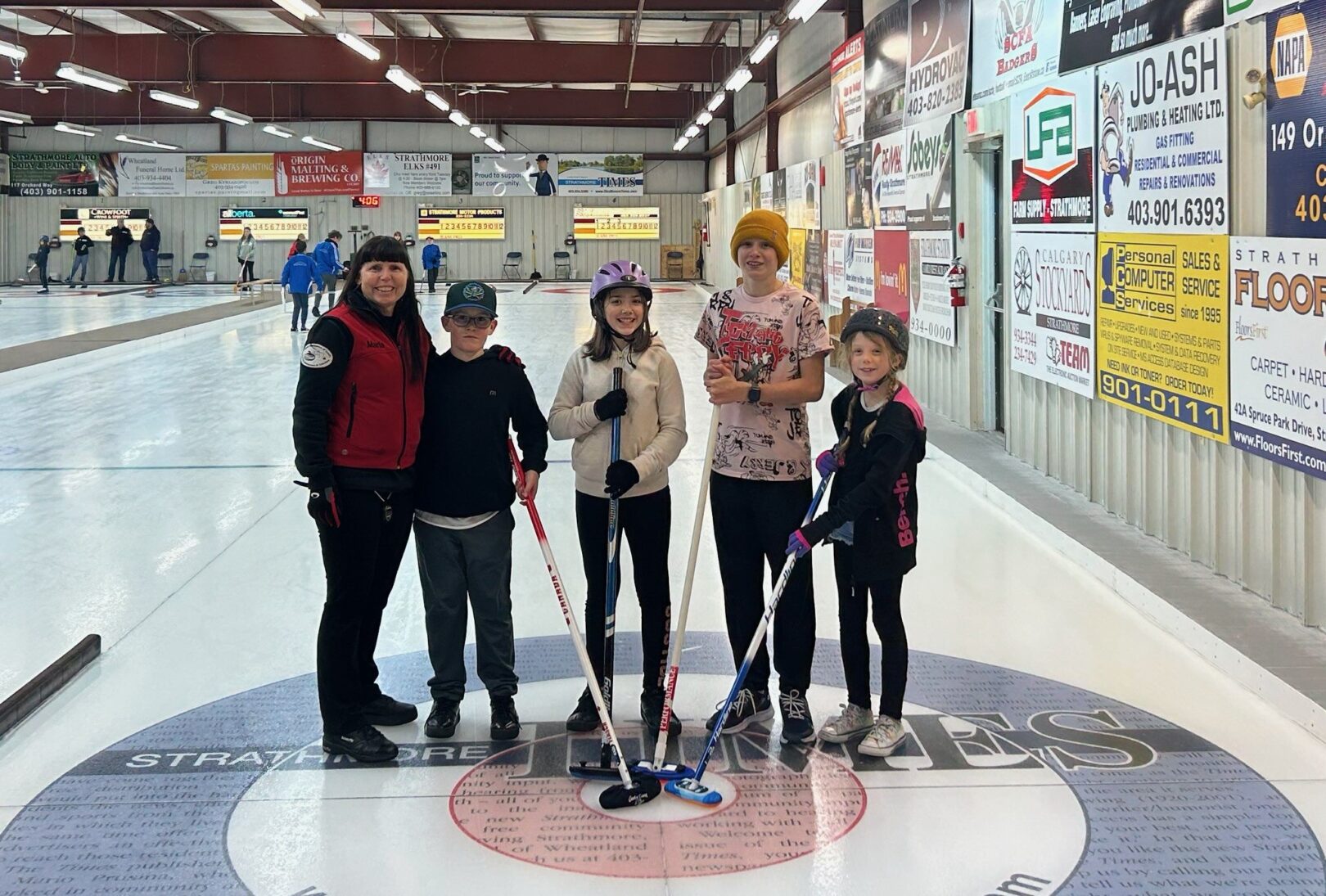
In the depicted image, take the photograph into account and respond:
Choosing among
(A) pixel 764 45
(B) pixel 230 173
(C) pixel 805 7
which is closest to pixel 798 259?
(A) pixel 764 45

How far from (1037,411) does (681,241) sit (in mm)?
29722

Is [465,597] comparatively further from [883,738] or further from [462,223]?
[462,223]

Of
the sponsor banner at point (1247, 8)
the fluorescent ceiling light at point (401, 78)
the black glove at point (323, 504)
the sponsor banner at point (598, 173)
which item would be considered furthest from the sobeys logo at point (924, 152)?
the sponsor banner at point (598, 173)

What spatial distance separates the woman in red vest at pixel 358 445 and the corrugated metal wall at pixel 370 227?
3190cm

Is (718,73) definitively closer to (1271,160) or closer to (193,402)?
(193,402)

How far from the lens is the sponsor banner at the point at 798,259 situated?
16413 millimetres

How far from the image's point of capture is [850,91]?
1338 cm

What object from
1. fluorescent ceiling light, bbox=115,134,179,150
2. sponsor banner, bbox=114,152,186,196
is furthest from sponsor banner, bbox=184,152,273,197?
fluorescent ceiling light, bbox=115,134,179,150

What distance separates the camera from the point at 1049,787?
10.7 ft

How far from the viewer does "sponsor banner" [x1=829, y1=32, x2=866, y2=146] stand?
12758 mm

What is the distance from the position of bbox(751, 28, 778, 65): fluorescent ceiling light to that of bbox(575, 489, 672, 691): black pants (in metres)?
11.5

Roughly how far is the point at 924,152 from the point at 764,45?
5.51 metres

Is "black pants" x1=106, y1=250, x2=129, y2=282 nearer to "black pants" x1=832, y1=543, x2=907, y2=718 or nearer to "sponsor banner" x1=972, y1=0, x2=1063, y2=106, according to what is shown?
"sponsor banner" x1=972, y1=0, x2=1063, y2=106

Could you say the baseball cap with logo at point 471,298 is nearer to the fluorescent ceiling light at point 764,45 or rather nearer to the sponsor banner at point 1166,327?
the sponsor banner at point 1166,327
